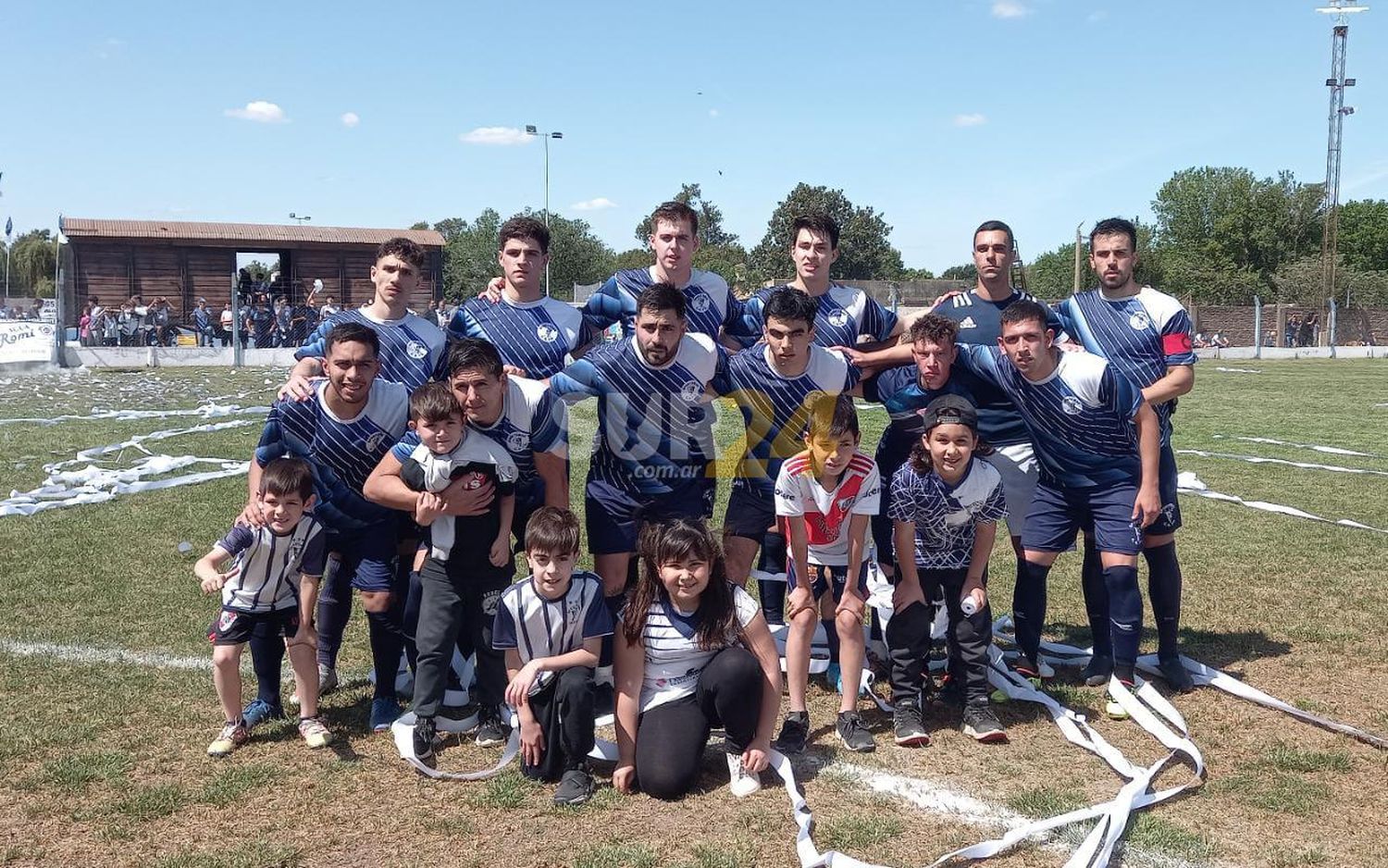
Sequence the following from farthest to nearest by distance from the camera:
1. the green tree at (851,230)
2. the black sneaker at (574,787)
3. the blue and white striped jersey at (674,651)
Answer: the green tree at (851,230), the blue and white striped jersey at (674,651), the black sneaker at (574,787)

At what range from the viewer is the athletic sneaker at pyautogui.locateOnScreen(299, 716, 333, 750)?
13.4 ft

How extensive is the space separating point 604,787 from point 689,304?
7.96ft

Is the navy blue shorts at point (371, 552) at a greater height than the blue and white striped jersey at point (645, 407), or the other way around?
the blue and white striped jersey at point (645, 407)

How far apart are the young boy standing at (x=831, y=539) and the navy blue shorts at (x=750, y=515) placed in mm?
255

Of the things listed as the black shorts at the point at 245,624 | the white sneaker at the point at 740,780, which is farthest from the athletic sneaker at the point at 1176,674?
the black shorts at the point at 245,624

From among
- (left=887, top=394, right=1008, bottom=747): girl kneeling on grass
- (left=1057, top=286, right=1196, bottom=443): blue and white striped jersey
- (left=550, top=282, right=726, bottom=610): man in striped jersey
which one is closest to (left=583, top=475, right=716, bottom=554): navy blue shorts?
(left=550, top=282, right=726, bottom=610): man in striped jersey

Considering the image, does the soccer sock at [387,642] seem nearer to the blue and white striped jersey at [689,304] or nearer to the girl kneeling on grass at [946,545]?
the blue and white striped jersey at [689,304]

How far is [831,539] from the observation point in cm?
445

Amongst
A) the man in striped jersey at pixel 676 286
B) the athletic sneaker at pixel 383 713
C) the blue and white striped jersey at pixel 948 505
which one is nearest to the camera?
the athletic sneaker at pixel 383 713

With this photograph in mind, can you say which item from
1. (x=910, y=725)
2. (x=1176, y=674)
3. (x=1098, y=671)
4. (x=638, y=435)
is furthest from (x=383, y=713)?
(x=1176, y=674)

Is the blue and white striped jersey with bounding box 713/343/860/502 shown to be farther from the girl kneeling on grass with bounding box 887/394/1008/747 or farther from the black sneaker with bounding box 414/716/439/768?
the black sneaker with bounding box 414/716/439/768

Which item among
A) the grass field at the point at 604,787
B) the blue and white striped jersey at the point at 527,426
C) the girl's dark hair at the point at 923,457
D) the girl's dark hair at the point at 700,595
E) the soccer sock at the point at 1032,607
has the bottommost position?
the grass field at the point at 604,787

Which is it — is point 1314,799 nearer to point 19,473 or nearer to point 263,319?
point 19,473

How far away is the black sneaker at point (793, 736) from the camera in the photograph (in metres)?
4.07
